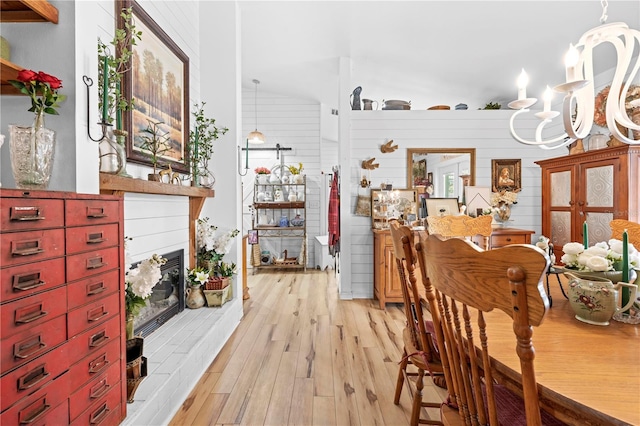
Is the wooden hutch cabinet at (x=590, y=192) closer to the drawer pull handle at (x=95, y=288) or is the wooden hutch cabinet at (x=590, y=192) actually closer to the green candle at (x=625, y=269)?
the green candle at (x=625, y=269)

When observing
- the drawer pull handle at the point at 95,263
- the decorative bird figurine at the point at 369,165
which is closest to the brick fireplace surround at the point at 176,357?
the drawer pull handle at the point at 95,263

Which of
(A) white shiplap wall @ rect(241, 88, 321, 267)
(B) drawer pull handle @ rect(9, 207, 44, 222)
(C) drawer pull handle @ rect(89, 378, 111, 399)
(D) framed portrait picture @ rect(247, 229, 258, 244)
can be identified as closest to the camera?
(B) drawer pull handle @ rect(9, 207, 44, 222)

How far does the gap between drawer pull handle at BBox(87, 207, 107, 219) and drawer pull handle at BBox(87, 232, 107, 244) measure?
0.23 feet

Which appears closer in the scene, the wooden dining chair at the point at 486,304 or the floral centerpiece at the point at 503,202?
the wooden dining chair at the point at 486,304

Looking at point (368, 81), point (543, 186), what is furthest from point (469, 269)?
point (368, 81)

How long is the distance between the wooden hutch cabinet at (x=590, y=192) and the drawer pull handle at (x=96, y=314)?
4113mm

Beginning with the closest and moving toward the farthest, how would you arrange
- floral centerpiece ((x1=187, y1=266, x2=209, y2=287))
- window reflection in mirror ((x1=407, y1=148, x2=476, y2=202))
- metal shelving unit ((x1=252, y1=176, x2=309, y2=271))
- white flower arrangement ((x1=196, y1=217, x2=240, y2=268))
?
floral centerpiece ((x1=187, y1=266, x2=209, y2=287)) < white flower arrangement ((x1=196, y1=217, x2=240, y2=268)) < window reflection in mirror ((x1=407, y1=148, x2=476, y2=202)) < metal shelving unit ((x1=252, y1=176, x2=309, y2=271))

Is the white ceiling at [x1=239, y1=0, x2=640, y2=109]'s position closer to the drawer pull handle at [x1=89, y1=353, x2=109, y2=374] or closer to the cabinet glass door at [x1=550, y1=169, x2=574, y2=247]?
the cabinet glass door at [x1=550, y1=169, x2=574, y2=247]

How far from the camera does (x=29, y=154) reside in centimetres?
115

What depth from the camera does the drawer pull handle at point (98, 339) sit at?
1.24m

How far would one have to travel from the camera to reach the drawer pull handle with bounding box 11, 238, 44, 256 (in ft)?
3.02

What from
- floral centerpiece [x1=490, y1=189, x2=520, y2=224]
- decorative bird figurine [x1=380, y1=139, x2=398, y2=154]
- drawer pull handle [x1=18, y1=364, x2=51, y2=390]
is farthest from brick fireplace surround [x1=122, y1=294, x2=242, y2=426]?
floral centerpiece [x1=490, y1=189, x2=520, y2=224]

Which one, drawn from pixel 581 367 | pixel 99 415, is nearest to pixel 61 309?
pixel 99 415

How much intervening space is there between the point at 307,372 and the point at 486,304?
1879 millimetres
